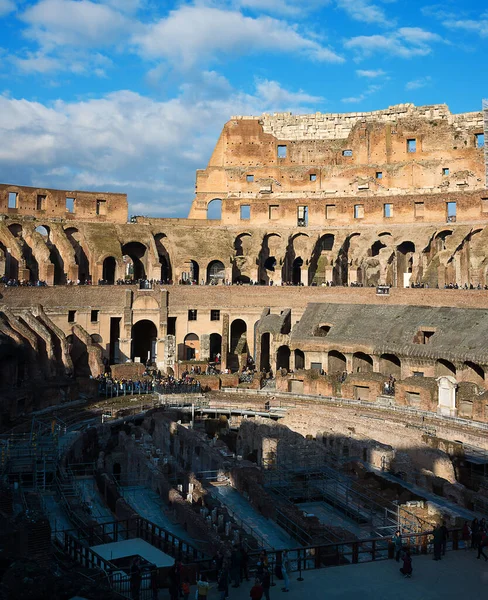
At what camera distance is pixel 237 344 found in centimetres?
4778

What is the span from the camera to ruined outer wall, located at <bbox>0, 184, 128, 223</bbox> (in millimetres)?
49094

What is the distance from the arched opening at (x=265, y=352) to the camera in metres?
43.8

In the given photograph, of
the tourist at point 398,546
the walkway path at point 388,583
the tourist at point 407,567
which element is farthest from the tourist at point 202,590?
the tourist at point 398,546

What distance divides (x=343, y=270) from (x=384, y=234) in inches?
163

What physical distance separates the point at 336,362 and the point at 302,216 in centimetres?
1704

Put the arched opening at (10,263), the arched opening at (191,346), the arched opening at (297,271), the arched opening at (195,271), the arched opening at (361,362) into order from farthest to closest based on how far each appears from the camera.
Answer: the arched opening at (297,271) < the arched opening at (195,271) < the arched opening at (191,346) < the arched opening at (10,263) < the arched opening at (361,362)

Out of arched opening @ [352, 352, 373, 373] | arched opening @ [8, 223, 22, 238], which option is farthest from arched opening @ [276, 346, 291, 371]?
arched opening @ [8, 223, 22, 238]

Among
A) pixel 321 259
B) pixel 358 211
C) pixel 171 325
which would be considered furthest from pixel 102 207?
pixel 358 211

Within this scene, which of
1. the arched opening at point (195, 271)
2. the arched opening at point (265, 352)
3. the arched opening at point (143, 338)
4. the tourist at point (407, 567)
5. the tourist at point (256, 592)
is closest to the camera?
the tourist at point (256, 592)

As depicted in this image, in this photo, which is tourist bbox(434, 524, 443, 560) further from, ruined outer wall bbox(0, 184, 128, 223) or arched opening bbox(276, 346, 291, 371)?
ruined outer wall bbox(0, 184, 128, 223)

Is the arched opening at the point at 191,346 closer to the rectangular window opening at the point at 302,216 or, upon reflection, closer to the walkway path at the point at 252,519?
the rectangular window opening at the point at 302,216

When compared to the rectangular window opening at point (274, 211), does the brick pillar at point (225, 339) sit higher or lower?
lower

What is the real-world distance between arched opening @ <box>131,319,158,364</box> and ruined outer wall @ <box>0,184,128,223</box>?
364 inches

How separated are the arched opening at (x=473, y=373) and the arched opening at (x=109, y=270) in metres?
27.6
